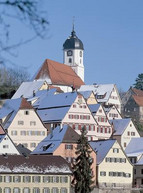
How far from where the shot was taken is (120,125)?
91750mm

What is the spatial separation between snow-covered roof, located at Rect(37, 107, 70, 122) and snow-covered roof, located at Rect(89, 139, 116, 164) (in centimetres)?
945

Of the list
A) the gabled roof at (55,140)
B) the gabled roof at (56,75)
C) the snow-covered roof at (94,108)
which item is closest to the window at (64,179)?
the gabled roof at (55,140)

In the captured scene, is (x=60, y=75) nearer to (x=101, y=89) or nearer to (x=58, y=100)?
(x=101, y=89)

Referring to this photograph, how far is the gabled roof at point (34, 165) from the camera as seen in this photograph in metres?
65.7

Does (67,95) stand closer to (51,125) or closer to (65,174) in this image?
(51,125)

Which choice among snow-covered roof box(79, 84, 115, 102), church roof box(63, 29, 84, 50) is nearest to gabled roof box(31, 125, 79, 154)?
snow-covered roof box(79, 84, 115, 102)

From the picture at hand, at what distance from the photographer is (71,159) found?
73.8 meters

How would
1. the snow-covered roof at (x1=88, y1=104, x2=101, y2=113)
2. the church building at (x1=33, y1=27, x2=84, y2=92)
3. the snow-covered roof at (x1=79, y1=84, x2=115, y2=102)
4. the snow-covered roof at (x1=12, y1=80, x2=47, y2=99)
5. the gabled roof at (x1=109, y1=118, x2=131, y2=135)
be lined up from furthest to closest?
1. the church building at (x1=33, y1=27, x2=84, y2=92)
2. the snow-covered roof at (x1=79, y1=84, x2=115, y2=102)
3. the snow-covered roof at (x1=12, y1=80, x2=47, y2=99)
4. the snow-covered roof at (x1=88, y1=104, x2=101, y2=113)
5. the gabled roof at (x1=109, y1=118, x2=131, y2=135)

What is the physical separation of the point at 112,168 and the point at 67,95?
1724cm

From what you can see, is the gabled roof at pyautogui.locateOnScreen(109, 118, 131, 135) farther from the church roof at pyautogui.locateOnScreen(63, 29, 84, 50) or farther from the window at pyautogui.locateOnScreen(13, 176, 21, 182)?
the church roof at pyautogui.locateOnScreen(63, 29, 84, 50)

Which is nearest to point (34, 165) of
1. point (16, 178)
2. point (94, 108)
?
point (16, 178)

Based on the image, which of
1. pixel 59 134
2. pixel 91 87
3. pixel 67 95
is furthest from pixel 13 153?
pixel 91 87

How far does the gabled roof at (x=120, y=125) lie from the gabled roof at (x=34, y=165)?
23375 mm

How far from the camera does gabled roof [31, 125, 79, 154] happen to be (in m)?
73.5
